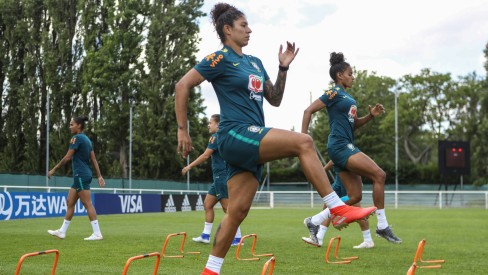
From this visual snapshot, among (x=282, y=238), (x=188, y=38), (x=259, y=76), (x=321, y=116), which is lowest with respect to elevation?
(x=282, y=238)

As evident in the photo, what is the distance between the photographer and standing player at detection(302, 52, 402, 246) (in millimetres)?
9891

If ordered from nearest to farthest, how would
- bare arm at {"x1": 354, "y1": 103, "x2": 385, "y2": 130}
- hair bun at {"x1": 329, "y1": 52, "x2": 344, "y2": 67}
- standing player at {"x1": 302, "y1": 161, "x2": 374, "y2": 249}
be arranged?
1. bare arm at {"x1": 354, "y1": 103, "x2": 385, "y2": 130}
2. standing player at {"x1": 302, "y1": 161, "x2": 374, "y2": 249}
3. hair bun at {"x1": 329, "y1": 52, "x2": 344, "y2": 67}

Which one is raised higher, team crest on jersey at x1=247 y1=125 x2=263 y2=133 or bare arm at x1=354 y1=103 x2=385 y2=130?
bare arm at x1=354 y1=103 x2=385 y2=130

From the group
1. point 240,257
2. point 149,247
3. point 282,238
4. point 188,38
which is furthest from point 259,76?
point 188,38

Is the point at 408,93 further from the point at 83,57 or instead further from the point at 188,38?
the point at 83,57

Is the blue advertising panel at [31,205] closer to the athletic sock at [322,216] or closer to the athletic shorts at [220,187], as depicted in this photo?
the athletic shorts at [220,187]

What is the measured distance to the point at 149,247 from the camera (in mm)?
11570

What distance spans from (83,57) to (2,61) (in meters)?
6.23

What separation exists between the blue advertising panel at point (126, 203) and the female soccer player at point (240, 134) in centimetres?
2256

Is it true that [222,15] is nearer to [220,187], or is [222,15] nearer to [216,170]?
[216,170]

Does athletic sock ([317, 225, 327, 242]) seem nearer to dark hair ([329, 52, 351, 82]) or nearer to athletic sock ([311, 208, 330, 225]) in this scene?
athletic sock ([311, 208, 330, 225])

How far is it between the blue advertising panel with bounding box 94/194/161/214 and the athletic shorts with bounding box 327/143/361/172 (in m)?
19.2

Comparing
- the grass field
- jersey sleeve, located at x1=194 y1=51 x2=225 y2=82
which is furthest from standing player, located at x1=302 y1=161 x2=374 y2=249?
jersey sleeve, located at x1=194 y1=51 x2=225 y2=82

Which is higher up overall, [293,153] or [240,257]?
[293,153]
